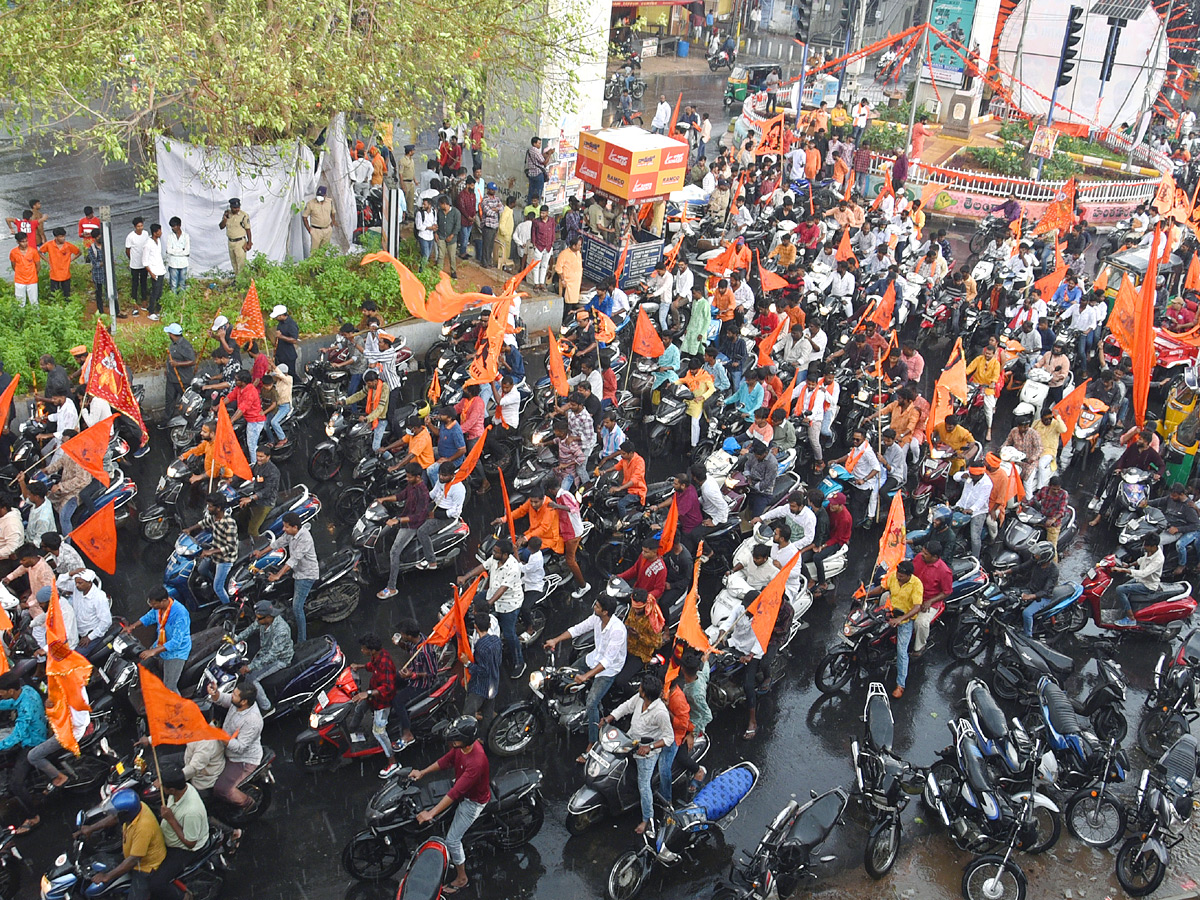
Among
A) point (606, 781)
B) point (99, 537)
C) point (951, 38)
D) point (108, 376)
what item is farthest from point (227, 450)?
point (951, 38)

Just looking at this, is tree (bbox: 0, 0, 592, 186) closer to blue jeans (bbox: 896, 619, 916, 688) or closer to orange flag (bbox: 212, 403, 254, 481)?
orange flag (bbox: 212, 403, 254, 481)

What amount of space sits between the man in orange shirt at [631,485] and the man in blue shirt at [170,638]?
4.76 meters

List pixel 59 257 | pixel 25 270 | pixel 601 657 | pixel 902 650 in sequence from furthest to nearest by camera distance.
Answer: pixel 59 257 < pixel 25 270 < pixel 902 650 < pixel 601 657

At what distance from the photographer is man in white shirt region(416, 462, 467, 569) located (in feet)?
35.2

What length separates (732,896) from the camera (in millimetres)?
7734

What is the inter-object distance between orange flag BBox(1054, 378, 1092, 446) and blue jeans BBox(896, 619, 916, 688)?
499cm

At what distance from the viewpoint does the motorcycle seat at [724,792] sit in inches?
320

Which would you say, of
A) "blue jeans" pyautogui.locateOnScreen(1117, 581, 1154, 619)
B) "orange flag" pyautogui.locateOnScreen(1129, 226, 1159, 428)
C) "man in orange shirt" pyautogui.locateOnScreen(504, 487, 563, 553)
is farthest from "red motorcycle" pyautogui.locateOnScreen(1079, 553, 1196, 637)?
"man in orange shirt" pyautogui.locateOnScreen(504, 487, 563, 553)

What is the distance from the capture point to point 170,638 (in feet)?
28.1

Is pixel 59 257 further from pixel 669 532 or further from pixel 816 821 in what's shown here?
pixel 816 821

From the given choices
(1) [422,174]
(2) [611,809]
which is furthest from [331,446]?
(1) [422,174]

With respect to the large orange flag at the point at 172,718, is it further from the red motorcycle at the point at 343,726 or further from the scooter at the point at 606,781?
the scooter at the point at 606,781

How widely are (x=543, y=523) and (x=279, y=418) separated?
3965mm

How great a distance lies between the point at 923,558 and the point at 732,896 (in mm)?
3689
